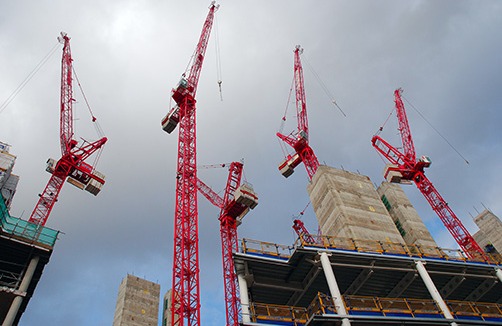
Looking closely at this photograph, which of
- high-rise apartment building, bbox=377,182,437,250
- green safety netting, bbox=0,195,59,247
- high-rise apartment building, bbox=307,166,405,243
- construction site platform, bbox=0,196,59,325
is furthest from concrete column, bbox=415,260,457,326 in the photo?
green safety netting, bbox=0,195,59,247

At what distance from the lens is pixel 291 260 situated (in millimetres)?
28516

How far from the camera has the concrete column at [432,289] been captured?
27.1 metres

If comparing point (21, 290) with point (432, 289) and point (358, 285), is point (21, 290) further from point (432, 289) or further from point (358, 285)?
point (432, 289)

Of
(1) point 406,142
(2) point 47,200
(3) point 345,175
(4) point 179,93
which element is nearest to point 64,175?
(2) point 47,200

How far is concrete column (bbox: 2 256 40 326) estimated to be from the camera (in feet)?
80.8

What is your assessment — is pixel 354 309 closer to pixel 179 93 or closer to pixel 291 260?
pixel 291 260

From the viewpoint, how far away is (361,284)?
3045 cm

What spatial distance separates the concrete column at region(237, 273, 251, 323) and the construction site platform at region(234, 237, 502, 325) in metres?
0.43

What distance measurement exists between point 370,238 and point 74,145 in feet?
147

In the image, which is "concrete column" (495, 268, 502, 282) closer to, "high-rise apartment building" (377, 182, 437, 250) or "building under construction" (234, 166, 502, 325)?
"building under construction" (234, 166, 502, 325)

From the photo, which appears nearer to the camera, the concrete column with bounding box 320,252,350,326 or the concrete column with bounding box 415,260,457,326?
the concrete column with bounding box 320,252,350,326

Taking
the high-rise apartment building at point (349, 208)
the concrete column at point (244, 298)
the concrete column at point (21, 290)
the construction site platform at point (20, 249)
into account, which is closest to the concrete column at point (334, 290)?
the concrete column at point (244, 298)

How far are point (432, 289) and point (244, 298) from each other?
14.3 m

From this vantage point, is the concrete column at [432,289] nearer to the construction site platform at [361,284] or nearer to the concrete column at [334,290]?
the construction site platform at [361,284]
